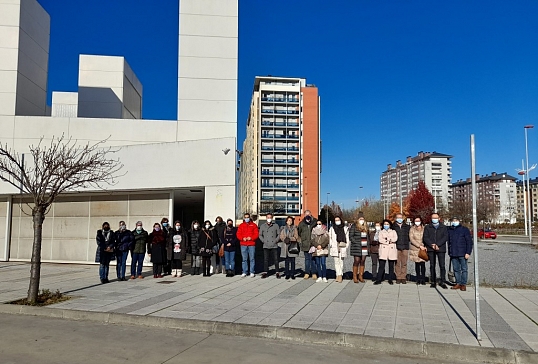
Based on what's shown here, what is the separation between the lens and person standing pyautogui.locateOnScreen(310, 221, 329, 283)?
13.1 m

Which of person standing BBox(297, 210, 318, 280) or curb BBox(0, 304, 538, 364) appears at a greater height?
person standing BBox(297, 210, 318, 280)

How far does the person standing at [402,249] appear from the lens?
12609mm

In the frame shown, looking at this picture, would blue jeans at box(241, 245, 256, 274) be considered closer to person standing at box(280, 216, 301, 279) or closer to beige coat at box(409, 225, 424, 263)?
person standing at box(280, 216, 301, 279)

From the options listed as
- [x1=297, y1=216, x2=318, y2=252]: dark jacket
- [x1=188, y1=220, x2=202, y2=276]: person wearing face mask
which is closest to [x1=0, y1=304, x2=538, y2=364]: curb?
[x1=188, y1=220, x2=202, y2=276]: person wearing face mask

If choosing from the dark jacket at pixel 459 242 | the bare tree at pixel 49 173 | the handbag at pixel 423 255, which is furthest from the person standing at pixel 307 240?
the bare tree at pixel 49 173

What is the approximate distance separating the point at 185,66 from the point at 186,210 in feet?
39.3

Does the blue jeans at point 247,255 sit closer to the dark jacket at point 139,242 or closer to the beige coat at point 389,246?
the dark jacket at point 139,242

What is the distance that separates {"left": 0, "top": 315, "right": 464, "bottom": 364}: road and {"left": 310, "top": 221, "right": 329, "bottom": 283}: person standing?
234 inches

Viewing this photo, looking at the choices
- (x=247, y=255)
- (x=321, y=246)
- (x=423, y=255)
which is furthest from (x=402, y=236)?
(x=247, y=255)

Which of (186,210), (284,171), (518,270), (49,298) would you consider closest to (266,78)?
(284,171)

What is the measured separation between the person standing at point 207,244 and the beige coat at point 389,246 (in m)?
5.43

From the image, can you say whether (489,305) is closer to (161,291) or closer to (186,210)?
(161,291)

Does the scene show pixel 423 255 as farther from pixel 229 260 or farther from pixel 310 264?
pixel 229 260

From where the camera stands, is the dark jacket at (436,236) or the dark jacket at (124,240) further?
the dark jacket at (124,240)
